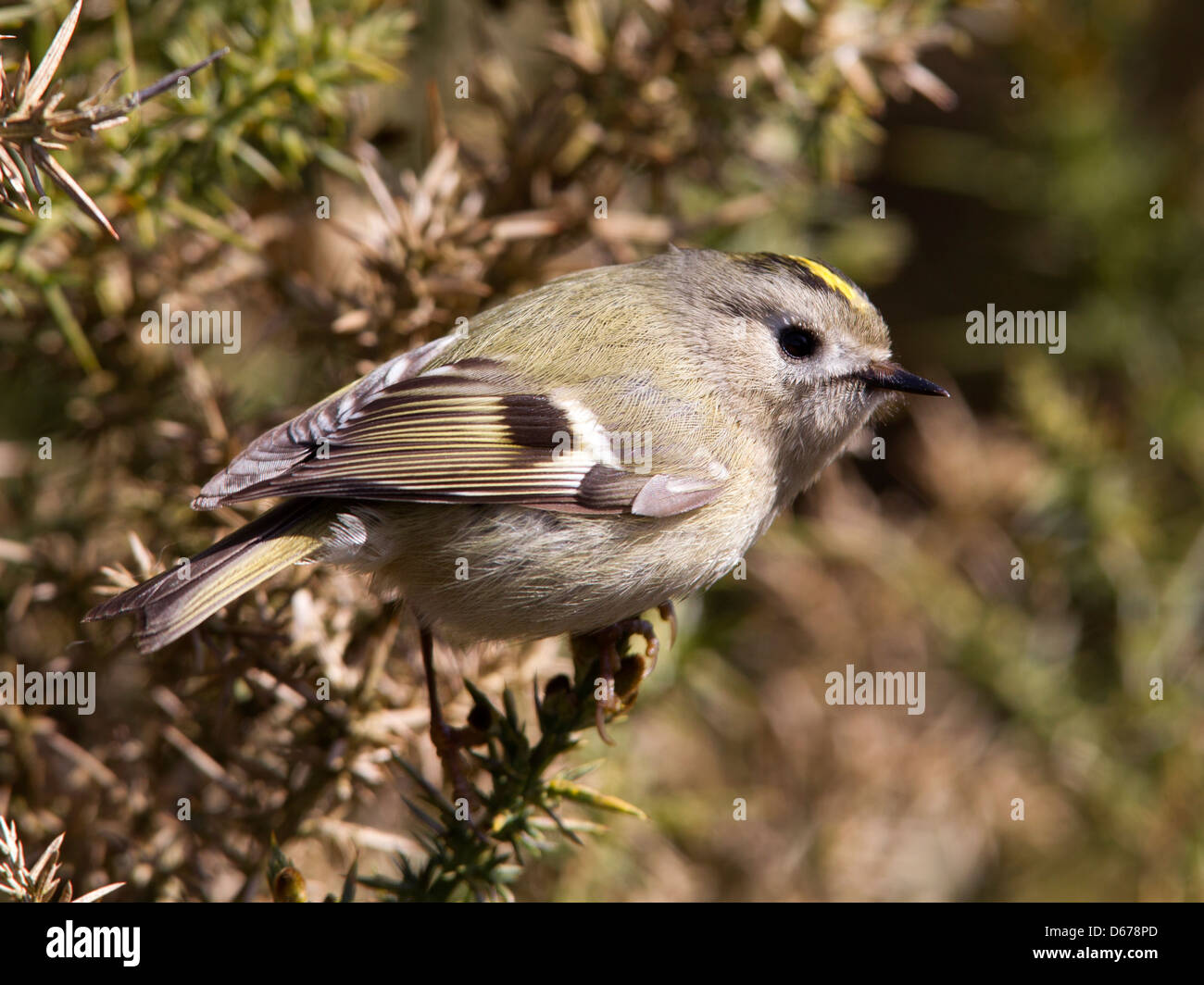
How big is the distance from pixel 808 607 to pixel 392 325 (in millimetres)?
1156

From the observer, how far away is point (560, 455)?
6.43ft

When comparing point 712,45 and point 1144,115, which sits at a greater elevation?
point 1144,115

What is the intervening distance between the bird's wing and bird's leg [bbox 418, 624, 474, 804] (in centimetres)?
30

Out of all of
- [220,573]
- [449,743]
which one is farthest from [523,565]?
[220,573]

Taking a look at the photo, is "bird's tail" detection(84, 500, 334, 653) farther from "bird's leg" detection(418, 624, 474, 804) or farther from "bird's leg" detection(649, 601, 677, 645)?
"bird's leg" detection(649, 601, 677, 645)

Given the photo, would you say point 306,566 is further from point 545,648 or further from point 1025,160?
point 1025,160

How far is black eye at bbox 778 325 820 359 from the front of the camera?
7.38ft

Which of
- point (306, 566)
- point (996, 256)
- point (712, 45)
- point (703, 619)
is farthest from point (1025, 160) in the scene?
point (306, 566)

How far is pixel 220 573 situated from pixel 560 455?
59 cm

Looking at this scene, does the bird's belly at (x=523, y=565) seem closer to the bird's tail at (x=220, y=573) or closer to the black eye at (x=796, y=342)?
the bird's tail at (x=220, y=573)

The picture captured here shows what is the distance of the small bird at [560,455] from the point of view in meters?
1.88

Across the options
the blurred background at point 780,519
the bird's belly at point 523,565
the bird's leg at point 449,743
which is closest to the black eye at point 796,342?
→ the blurred background at point 780,519

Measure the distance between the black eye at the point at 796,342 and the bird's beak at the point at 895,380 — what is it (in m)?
0.10

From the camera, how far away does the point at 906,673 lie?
2561mm
